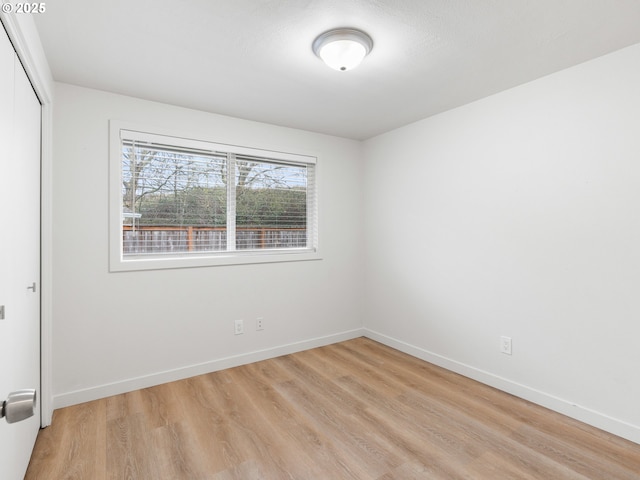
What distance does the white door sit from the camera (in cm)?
137

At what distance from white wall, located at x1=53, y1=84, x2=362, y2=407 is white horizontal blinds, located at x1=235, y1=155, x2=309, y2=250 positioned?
0.20 meters

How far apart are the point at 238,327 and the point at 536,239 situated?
2581mm

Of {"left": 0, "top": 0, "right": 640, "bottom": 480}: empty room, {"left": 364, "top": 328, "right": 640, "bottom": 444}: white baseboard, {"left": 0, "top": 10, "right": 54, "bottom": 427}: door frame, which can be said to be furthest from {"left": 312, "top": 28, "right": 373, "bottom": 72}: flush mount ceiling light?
{"left": 364, "top": 328, "right": 640, "bottom": 444}: white baseboard

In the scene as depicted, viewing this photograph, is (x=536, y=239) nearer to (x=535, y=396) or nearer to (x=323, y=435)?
(x=535, y=396)

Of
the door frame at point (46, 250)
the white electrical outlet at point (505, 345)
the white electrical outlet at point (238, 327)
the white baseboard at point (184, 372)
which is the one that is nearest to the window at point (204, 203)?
the door frame at point (46, 250)

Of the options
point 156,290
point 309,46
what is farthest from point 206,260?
point 309,46

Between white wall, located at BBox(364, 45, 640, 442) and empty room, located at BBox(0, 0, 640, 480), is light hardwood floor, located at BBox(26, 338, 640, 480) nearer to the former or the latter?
empty room, located at BBox(0, 0, 640, 480)

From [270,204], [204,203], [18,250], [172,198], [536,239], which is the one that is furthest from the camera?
[270,204]

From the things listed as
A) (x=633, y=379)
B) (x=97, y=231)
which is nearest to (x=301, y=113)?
(x=97, y=231)

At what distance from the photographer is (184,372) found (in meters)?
2.89

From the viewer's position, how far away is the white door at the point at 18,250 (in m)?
1.37

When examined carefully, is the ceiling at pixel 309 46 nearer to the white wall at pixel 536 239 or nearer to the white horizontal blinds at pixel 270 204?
the white wall at pixel 536 239

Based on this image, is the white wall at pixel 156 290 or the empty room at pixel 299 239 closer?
the empty room at pixel 299 239

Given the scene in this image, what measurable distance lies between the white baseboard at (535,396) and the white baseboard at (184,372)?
92 cm
